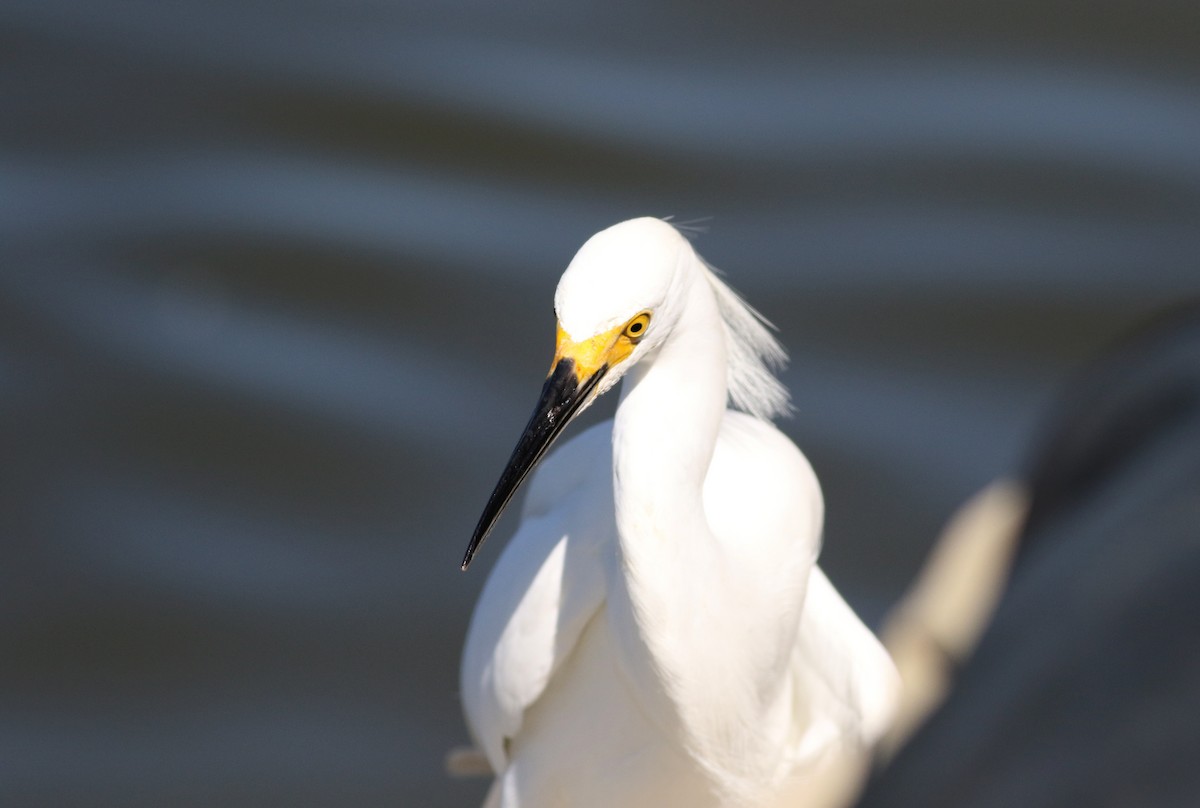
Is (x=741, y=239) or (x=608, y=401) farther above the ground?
(x=741, y=239)

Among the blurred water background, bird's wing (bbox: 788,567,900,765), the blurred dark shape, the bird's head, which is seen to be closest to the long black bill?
the bird's head

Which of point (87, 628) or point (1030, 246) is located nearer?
point (87, 628)

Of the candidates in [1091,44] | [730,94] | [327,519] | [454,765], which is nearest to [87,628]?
[327,519]

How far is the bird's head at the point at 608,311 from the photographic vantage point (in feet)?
6.43

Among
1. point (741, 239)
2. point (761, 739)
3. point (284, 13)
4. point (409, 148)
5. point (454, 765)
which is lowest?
point (454, 765)

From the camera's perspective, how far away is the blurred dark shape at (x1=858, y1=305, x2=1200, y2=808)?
0.58 meters

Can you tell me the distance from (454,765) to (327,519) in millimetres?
875

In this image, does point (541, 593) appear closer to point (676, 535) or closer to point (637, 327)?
point (676, 535)

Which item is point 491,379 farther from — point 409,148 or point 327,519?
point 409,148

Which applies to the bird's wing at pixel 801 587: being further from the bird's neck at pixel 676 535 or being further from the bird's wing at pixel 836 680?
the bird's neck at pixel 676 535

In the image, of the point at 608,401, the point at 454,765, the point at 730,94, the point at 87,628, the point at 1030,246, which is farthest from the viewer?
the point at 730,94

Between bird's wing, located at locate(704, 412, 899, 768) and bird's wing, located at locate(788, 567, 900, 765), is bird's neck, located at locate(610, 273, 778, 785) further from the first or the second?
bird's wing, located at locate(788, 567, 900, 765)

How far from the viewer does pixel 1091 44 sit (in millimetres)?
4387

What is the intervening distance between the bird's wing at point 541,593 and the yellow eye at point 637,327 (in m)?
0.42
